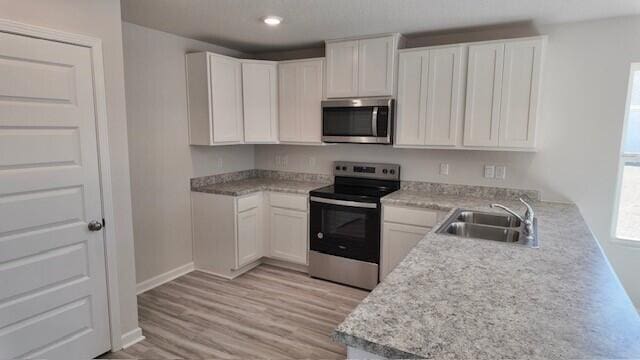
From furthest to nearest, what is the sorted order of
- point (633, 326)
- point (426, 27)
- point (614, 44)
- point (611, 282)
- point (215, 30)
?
point (215, 30), point (426, 27), point (614, 44), point (611, 282), point (633, 326)

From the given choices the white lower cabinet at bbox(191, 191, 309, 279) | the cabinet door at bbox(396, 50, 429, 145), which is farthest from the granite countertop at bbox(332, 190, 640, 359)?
the white lower cabinet at bbox(191, 191, 309, 279)

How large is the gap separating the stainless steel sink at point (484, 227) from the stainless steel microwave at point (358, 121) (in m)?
1.02

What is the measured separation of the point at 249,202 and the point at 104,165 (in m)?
1.60

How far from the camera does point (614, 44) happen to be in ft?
9.20

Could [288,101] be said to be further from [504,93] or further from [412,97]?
[504,93]

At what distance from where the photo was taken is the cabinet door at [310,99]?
3736 mm

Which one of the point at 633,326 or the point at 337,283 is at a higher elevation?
the point at 633,326

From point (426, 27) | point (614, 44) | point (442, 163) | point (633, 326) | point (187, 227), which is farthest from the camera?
point (187, 227)

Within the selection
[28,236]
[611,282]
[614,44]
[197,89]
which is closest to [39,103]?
[28,236]

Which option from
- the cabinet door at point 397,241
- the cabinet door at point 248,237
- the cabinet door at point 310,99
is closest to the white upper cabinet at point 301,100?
the cabinet door at point 310,99

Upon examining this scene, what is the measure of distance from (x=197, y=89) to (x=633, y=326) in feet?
11.6

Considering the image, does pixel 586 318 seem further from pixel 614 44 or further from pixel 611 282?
pixel 614 44

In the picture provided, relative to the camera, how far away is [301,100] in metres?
3.87

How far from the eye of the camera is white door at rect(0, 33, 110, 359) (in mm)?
1940
